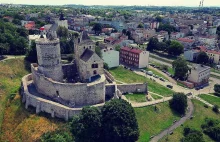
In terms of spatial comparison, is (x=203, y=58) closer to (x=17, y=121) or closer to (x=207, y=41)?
(x=207, y=41)

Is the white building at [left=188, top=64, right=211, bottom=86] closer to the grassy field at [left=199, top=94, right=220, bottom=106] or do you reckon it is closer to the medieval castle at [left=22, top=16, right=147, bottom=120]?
the grassy field at [left=199, top=94, right=220, bottom=106]

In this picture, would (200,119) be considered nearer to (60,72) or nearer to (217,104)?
(217,104)

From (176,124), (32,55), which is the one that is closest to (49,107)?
(176,124)

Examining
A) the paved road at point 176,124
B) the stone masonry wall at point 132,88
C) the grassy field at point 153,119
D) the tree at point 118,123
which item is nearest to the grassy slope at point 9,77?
the tree at point 118,123

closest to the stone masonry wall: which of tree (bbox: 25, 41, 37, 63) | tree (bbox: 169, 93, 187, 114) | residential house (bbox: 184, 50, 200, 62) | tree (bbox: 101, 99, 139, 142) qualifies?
tree (bbox: 169, 93, 187, 114)

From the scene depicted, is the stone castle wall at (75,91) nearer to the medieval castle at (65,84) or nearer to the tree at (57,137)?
the medieval castle at (65,84)

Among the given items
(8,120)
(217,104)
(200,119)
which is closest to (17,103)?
(8,120)
